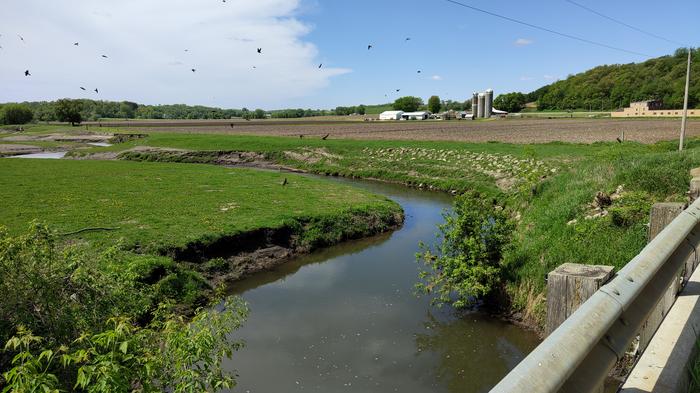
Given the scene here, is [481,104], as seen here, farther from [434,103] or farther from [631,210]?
[631,210]

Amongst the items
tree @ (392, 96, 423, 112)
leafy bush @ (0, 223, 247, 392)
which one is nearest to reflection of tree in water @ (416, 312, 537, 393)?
leafy bush @ (0, 223, 247, 392)

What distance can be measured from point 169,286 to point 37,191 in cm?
1498

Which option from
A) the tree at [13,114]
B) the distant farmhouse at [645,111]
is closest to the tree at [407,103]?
the distant farmhouse at [645,111]

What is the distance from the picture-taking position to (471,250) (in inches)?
478

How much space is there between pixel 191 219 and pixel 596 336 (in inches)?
707

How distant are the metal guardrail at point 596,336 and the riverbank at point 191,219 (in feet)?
25.6

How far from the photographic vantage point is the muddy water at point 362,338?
9648mm

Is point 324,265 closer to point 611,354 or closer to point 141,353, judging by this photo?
point 141,353

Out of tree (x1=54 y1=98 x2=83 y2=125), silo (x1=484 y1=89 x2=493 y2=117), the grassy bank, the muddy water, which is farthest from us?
silo (x1=484 y1=89 x2=493 y2=117)

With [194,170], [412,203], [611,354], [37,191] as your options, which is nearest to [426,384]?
[611,354]

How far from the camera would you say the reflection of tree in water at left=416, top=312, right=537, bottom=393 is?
9.66 m

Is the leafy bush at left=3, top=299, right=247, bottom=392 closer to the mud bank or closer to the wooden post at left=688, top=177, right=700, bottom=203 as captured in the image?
the wooden post at left=688, top=177, right=700, bottom=203

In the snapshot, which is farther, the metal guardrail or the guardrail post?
the guardrail post

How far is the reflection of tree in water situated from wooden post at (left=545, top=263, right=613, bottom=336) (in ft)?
24.1
